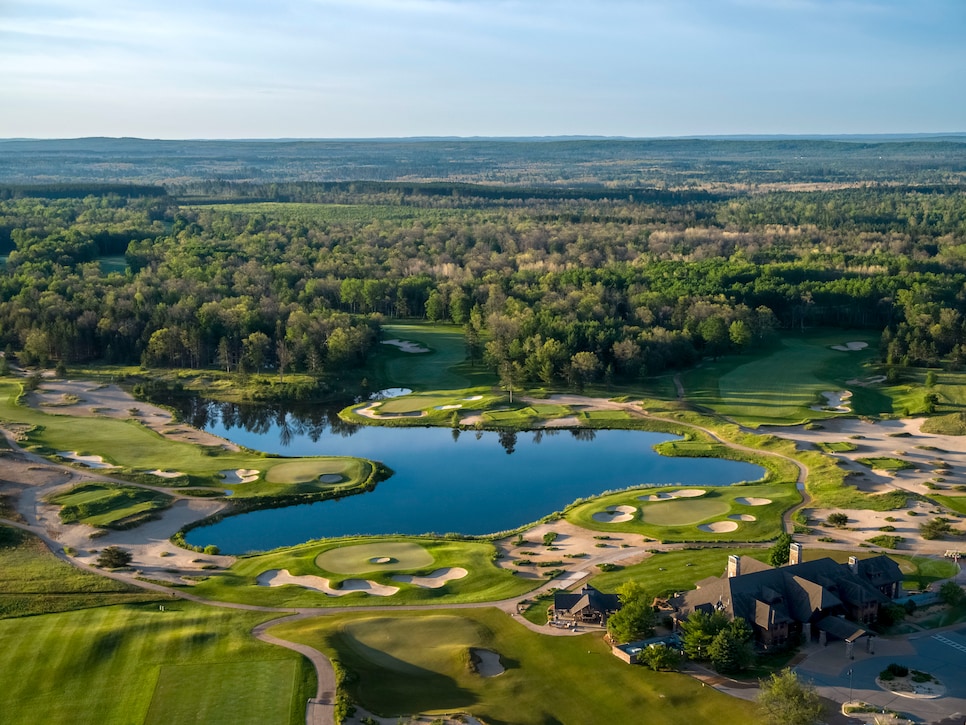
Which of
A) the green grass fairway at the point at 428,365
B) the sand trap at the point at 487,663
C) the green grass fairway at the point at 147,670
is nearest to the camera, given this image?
the green grass fairway at the point at 147,670

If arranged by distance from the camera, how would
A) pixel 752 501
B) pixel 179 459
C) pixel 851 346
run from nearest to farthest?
pixel 752 501 → pixel 179 459 → pixel 851 346

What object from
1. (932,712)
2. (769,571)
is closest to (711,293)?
(769,571)

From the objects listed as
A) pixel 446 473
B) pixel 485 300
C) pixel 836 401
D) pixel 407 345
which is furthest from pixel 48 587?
pixel 485 300

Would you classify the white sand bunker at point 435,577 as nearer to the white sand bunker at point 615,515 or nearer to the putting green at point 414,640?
the putting green at point 414,640

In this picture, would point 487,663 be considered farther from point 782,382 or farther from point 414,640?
point 782,382

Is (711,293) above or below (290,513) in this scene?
above

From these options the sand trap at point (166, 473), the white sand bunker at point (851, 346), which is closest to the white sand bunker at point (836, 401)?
the white sand bunker at point (851, 346)

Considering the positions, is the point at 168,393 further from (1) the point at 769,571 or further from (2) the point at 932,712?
(2) the point at 932,712
